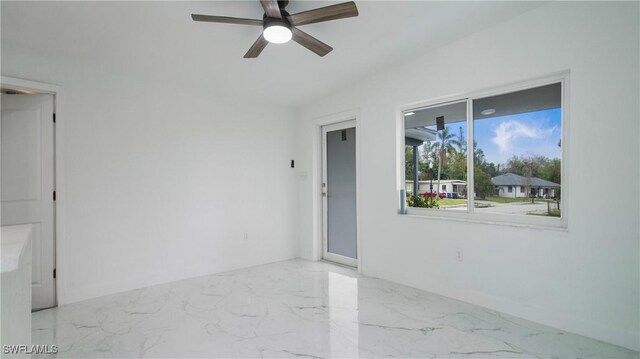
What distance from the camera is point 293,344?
2.34 metres

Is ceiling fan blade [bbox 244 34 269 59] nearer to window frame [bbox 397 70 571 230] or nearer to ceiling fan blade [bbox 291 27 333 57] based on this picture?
ceiling fan blade [bbox 291 27 333 57]

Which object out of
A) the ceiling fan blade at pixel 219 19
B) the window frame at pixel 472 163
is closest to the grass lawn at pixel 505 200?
the window frame at pixel 472 163

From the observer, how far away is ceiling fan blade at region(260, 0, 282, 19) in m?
1.96

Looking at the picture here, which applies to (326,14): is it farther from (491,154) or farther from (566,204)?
(566,204)

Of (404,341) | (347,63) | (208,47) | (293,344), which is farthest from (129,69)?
(404,341)

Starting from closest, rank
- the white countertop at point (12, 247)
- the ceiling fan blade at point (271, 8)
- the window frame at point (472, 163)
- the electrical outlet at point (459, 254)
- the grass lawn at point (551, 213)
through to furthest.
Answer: the white countertop at point (12, 247)
the ceiling fan blade at point (271, 8)
the window frame at point (472, 163)
the grass lawn at point (551, 213)
the electrical outlet at point (459, 254)

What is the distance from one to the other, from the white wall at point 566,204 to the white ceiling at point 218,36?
0.80ft

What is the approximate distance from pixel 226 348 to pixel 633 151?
10.4ft

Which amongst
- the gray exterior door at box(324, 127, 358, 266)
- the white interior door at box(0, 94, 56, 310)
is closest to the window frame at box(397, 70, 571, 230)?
the gray exterior door at box(324, 127, 358, 266)

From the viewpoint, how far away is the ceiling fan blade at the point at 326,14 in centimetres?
202

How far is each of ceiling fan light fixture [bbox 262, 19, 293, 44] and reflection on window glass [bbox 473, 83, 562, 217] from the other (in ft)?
6.52

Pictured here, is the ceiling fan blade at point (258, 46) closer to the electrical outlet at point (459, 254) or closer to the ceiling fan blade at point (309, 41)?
the ceiling fan blade at point (309, 41)

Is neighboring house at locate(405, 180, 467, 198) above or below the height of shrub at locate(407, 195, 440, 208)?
above

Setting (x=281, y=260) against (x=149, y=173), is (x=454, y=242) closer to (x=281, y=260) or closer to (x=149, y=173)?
(x=281, y=260)
